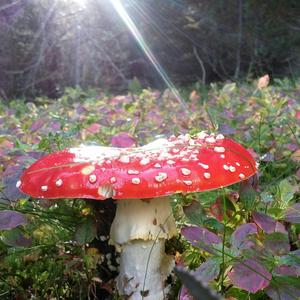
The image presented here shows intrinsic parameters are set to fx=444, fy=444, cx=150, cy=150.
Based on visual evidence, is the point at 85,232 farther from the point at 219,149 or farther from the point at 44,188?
the point at 219,149

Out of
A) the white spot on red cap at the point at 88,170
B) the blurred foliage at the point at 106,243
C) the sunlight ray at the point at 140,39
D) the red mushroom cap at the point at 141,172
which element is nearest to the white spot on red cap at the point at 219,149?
the red mushroom cap at the point at 141,172

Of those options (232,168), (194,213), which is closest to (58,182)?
(194,213)

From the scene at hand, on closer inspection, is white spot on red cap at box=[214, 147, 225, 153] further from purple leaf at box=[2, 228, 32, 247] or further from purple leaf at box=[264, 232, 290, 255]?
purple leaf at box=[2, 228, 32, 247]

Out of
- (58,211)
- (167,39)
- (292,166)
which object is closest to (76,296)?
(58,211)

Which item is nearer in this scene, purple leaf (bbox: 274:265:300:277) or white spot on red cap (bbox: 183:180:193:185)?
purple leaf (bbox: 274:265:300:277)

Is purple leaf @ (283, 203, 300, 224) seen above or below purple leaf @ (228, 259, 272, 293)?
below

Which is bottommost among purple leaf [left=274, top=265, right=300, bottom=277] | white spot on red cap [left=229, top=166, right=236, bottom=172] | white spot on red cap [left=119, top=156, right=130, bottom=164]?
purple leaf [left=274, top=265, right=300, bottom=277]

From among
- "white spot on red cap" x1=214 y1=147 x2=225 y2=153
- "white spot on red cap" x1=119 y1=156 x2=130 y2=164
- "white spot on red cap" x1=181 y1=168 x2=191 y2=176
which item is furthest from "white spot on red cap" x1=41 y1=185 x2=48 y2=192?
"white spot on red cap" x1=214 y1=147 x2=225 y2=153

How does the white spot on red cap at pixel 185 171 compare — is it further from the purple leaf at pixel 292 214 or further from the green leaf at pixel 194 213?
the purple leaf at pixel 292 214
